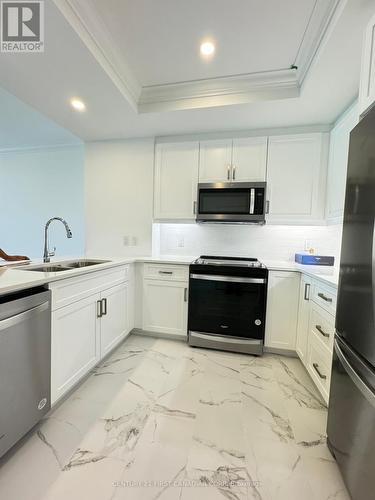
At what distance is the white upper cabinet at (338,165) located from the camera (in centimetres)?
204

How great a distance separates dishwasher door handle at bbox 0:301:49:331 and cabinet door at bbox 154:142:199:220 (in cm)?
177

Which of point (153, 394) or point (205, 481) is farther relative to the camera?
point (153, 394)

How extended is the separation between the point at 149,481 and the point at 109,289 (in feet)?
4.53

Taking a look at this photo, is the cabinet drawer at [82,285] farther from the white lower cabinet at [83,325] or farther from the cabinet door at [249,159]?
the cabinet door at [249,159]

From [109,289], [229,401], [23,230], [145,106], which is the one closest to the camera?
[229,401]

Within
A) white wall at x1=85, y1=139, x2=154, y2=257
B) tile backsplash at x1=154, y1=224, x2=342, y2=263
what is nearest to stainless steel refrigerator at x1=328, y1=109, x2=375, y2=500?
tile backsplash at x1=154, y1=224, x2=342, y2=263

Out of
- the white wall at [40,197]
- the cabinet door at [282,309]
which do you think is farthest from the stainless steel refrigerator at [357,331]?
the white wall at [40,197]

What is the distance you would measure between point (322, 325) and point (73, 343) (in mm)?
1826

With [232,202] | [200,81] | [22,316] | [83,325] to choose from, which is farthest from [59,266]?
[200,81]

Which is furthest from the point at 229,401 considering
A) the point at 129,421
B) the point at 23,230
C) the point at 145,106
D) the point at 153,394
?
the point at 23,230

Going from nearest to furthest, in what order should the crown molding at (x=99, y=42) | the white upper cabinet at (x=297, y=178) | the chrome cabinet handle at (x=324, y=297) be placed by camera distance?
the crown molding at (x=99, y=42), the chrome cabinet handle at (x=324, y=297), the white upper cabinet at (x=297, y=178)

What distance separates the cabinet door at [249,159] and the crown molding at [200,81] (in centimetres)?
58

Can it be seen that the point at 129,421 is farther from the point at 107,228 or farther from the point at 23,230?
the point at 23,230

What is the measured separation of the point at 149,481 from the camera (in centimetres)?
112
